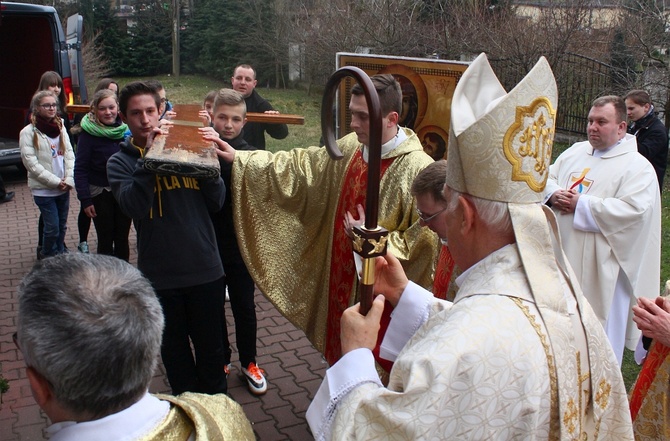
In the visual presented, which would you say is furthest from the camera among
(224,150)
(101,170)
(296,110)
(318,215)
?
(296,110)

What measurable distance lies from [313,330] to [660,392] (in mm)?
1995

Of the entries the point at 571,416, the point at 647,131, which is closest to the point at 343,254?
the point at 571,416

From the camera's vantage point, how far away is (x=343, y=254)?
3.88 metres

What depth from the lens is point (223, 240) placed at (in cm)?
414

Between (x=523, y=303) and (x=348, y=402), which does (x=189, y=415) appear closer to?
(x=348, y=402)

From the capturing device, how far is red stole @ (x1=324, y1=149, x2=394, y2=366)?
12.3 feet

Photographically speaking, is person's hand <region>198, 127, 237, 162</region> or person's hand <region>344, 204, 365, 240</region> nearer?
person's hand <region>344, 204, 365, 240</region>

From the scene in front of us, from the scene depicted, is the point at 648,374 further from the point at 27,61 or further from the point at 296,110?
the point at 296,110

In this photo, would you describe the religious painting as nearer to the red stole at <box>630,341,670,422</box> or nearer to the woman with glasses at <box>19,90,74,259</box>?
the red stole at <box>630,341,670,422</box>

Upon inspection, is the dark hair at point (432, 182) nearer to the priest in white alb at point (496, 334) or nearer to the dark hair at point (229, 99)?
the priest in white alb at point (496, 334)

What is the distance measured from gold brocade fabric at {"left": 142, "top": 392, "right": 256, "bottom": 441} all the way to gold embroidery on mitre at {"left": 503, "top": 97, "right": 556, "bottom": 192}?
95 centimetres

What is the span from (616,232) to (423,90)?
5.34 ft

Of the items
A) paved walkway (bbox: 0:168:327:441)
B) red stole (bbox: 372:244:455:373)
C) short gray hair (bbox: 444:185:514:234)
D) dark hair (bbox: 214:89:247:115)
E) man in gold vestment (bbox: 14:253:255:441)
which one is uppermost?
dark hair (bbox: 214:89:247:115)

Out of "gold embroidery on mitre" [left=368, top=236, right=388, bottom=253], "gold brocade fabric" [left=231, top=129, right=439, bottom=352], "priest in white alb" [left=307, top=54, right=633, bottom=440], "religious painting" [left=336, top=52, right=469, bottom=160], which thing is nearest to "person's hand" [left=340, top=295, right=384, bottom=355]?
"priest in white alb" [left=307, top=54, right=633, bottom=440]
